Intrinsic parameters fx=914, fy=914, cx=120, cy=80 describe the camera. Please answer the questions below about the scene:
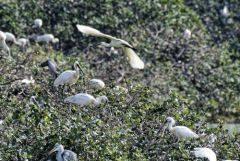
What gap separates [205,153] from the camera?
5859mm

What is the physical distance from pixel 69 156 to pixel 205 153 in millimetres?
919

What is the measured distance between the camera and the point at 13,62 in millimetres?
8117

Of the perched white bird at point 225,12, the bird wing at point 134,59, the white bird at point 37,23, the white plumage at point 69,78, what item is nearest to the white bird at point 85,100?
the white plumage at point 69,78

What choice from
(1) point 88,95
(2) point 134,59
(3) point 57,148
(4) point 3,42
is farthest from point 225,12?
(3) point 57,148

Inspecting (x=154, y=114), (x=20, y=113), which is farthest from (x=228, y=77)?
(x=20, y=113)

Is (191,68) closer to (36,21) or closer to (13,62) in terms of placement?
(36,21)

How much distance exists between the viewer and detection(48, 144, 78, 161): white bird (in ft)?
18.0

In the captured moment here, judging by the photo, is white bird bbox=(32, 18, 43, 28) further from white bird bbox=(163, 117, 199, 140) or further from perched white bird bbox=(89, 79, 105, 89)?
white bird bbox=(163, 117, 199, 140)

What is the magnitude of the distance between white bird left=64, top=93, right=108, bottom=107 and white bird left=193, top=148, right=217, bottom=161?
0.95 meters

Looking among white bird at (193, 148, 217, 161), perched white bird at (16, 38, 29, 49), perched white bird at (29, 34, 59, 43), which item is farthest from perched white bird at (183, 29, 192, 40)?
white bird at (193, 148, 217, 161)

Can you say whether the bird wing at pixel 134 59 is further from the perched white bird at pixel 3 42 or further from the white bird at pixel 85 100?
the white bird at pixel 85 100

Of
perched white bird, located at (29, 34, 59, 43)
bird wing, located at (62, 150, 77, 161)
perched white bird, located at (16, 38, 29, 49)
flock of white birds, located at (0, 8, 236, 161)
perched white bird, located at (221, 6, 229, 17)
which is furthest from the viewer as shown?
perched white bird, located at (221, 6, 229, 17)

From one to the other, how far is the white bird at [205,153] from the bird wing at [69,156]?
837mm

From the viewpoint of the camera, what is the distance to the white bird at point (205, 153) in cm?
583
